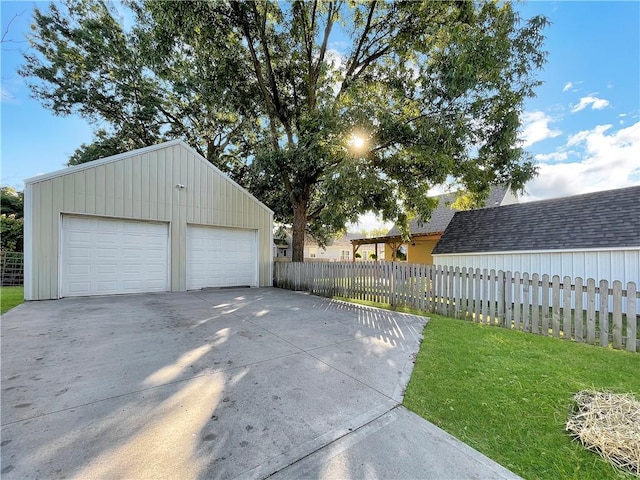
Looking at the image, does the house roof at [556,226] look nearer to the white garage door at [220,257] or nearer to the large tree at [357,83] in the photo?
the large tree at [357,83]

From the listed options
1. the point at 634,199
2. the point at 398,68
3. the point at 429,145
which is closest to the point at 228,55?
the point at 398,68

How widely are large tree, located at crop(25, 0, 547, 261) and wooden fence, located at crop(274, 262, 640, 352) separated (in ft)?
9.00

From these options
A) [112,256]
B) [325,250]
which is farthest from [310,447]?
[325,250]

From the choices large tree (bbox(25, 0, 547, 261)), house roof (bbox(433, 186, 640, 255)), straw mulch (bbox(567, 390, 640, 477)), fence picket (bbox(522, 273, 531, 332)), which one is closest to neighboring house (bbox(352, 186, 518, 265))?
house roof (bbox(433, 186, 640, 255))

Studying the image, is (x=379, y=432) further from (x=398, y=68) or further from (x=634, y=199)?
(x=398, y=68)

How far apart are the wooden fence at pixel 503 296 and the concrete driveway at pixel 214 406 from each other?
1822 millimetres

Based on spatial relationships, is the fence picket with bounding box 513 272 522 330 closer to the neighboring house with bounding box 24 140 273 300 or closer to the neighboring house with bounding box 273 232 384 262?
the neighboring house with bounding box 24 140 273 300

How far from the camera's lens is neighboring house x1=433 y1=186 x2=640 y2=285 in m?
7.04

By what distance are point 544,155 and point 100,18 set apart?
62.3 ft

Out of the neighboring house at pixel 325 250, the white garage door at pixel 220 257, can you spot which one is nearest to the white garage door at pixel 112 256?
the white garage door at pixel 220 257

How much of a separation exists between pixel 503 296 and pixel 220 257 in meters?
8.54

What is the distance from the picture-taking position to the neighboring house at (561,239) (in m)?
7.04

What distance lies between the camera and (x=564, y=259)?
25.4 feet

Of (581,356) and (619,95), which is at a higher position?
(619,95)
